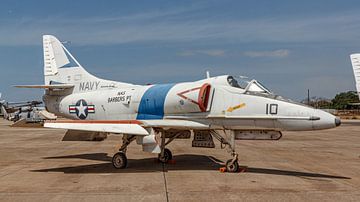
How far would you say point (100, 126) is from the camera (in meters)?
11.5

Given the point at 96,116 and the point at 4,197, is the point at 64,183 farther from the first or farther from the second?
the point at 96,116

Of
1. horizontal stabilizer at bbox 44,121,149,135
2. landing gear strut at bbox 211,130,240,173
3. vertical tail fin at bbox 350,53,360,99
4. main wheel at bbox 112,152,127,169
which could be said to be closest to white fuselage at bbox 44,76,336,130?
landing gear strut at bbox 211,130,240,173

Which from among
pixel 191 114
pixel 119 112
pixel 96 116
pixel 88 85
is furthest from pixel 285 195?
pixel 88 85

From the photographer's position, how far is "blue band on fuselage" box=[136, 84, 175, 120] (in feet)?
38.5

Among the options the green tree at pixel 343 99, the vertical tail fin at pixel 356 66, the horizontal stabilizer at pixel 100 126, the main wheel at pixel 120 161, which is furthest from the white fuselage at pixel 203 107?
the green tree at pixel 343 99

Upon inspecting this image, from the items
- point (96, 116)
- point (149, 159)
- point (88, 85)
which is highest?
point (88, 85)

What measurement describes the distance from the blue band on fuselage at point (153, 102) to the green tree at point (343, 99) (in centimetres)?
12532

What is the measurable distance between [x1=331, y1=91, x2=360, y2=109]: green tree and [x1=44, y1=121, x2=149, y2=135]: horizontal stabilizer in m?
126

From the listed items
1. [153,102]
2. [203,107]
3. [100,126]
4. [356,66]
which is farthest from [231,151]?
[356,66]

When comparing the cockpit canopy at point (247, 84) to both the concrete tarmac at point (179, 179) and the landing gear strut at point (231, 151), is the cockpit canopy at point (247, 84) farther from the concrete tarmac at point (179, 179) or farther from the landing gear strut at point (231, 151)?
the concrete tarmac at point (179, 179)

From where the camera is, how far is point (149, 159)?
1450 centimetres

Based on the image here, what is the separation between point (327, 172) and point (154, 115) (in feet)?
16.5

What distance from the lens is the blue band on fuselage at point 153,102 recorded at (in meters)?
11.7

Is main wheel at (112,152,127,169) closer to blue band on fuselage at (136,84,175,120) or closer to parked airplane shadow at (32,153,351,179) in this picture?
parked airplane shadow at (32,153,351,179)
